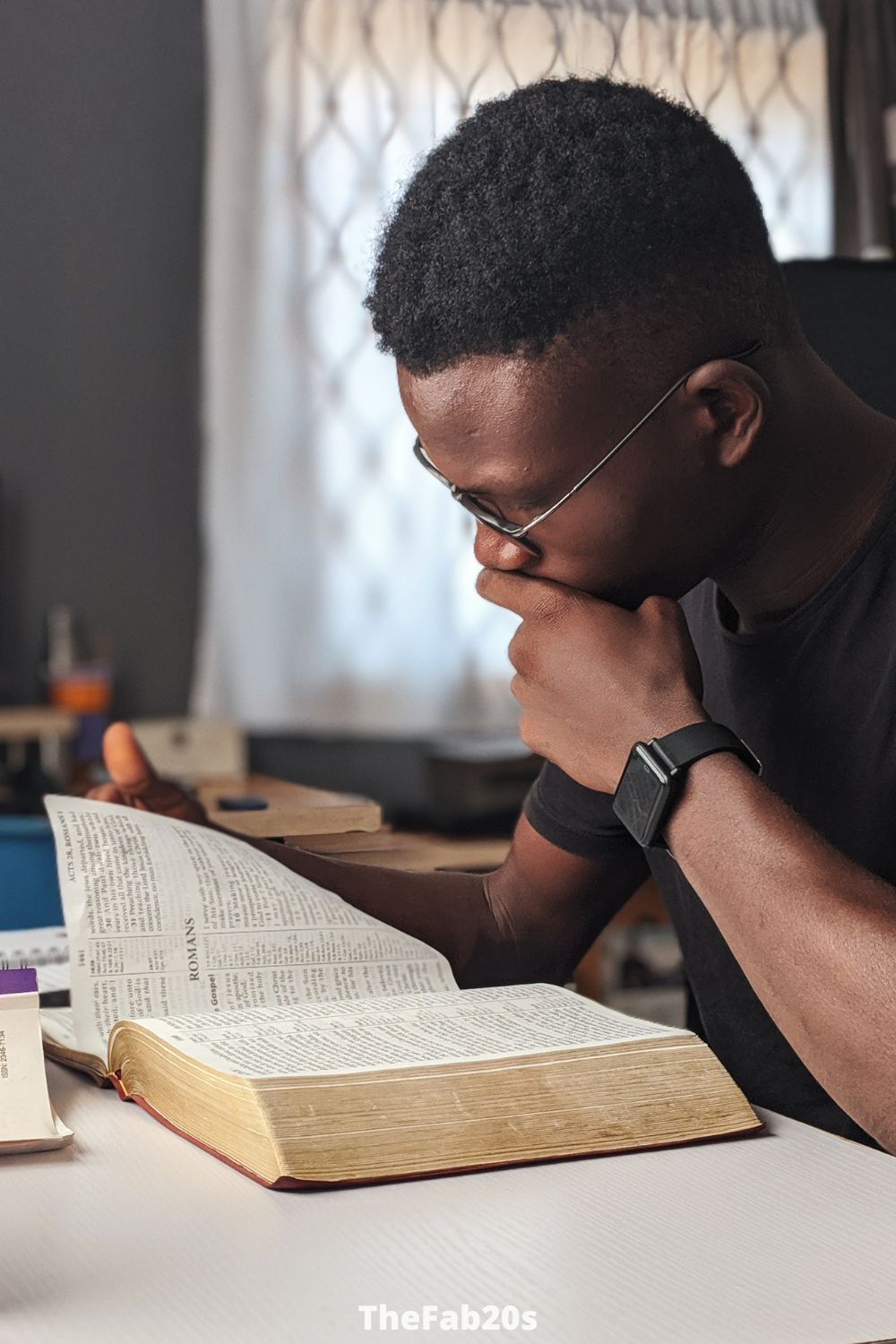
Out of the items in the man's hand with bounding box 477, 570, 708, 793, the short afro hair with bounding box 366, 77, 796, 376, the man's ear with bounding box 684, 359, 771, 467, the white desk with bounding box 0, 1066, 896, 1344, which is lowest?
the white desk with bounding box 0, 1066, 896, 1344

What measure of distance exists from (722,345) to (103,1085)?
0.55 meters

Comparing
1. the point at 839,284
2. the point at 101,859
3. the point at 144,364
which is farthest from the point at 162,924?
the point at 144,364

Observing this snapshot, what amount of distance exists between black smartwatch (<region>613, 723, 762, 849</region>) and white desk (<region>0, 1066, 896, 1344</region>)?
0.57 ft

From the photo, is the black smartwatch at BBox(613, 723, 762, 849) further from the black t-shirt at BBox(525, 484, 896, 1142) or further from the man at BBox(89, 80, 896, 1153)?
→ the black t-shirt at BBox(525, 484, 896, 1142)

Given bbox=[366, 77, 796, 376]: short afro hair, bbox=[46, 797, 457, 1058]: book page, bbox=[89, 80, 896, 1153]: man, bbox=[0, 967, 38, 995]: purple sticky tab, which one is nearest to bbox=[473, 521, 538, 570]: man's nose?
bbox=[89, 80, 896, 1153]: man

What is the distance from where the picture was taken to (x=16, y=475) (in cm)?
267

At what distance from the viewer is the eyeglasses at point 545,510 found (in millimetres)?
859

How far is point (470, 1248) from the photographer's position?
1.73 ft

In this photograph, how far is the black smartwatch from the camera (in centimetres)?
76

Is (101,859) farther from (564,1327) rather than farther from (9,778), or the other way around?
(9,778)

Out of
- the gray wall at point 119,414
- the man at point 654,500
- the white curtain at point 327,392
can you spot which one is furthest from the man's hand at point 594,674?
the white curtain at point 327,392

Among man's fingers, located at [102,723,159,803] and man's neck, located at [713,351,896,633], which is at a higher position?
man's neck, located at [713,351,896,633]

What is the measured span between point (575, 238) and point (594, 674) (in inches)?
9.8

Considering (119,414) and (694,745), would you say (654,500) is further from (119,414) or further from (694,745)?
(119,414)
